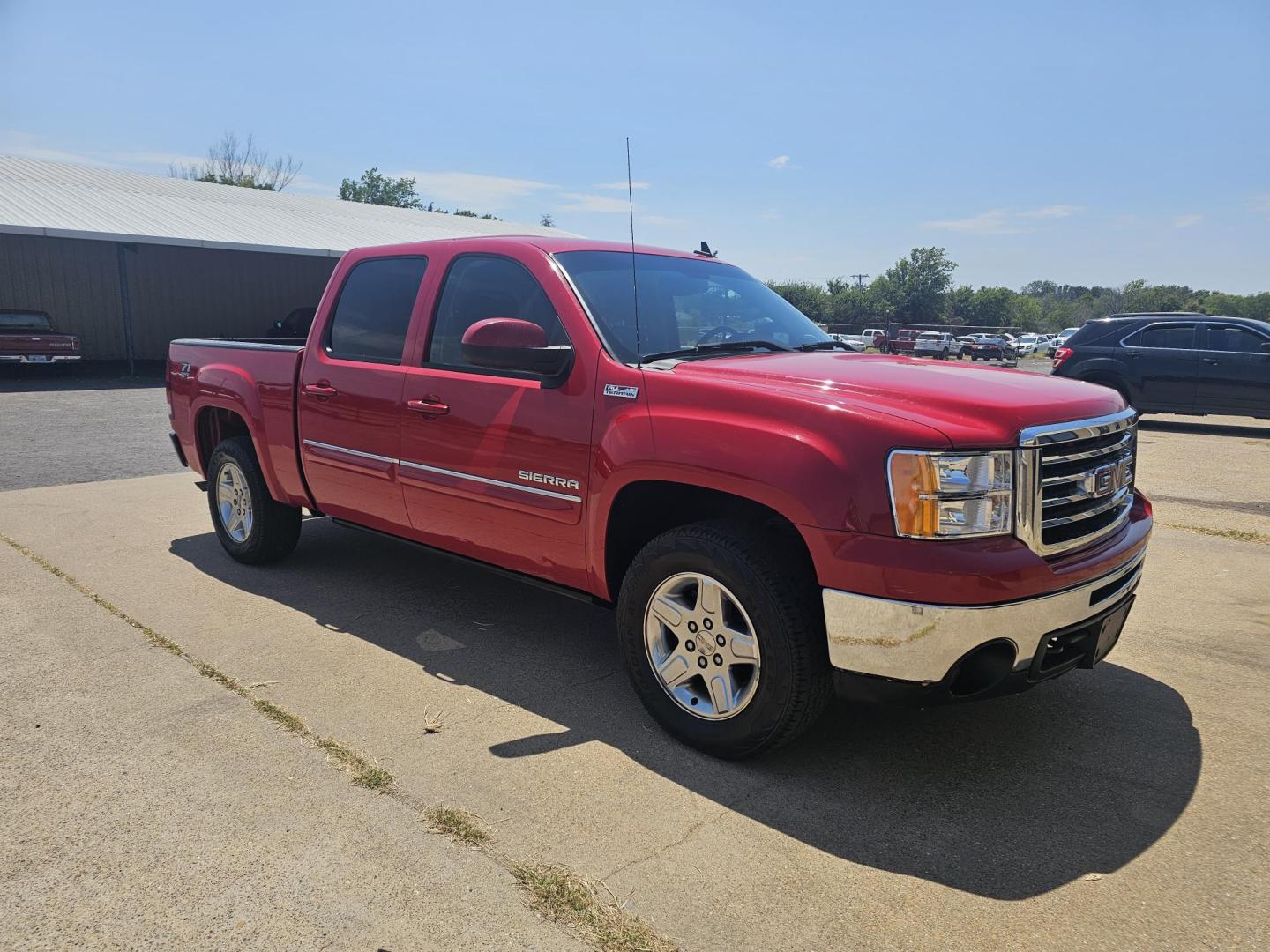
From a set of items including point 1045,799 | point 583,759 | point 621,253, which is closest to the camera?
point 1045,799

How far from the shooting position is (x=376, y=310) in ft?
15.6

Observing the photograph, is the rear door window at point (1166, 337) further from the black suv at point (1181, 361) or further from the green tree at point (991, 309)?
the green tree at point (991, 309)

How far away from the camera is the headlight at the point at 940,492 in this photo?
110 inches

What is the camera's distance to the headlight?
2.79 m

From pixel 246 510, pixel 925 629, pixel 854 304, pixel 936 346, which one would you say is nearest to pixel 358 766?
pixel 925 629

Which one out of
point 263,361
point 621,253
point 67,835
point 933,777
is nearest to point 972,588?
point 933,777

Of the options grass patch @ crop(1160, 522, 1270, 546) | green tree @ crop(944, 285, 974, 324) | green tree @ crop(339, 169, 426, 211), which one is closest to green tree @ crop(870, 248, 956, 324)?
green tree @ crop(944, 285, 974, 324)

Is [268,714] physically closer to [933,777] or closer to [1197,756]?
[933,777]

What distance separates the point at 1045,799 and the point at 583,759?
1557mm

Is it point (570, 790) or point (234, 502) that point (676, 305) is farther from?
point (234, 502)

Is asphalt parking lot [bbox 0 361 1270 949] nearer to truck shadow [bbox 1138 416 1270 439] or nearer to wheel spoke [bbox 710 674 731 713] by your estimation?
wheel spoke [bbox 710 674 731 713]

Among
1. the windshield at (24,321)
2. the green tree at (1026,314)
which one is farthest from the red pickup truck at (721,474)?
the green tree at (1026,314)

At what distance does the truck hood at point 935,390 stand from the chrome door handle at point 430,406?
46.9 inches

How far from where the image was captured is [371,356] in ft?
15.4
